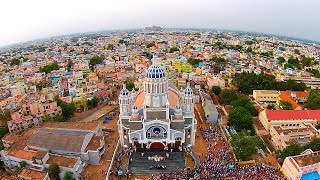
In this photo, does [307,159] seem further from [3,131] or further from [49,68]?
[49,68]

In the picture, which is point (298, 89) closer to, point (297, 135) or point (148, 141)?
point (297, 135)

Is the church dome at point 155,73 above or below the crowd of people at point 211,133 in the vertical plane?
above

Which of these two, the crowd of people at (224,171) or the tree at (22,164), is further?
the tree at (22,164)

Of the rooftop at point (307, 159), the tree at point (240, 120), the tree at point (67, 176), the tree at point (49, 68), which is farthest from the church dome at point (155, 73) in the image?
the tree at point (49, 68)

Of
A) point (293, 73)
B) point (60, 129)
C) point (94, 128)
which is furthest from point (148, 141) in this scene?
point (293, 73)

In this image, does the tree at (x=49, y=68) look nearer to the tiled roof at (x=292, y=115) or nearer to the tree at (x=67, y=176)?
the tree at (x=67, y=176)

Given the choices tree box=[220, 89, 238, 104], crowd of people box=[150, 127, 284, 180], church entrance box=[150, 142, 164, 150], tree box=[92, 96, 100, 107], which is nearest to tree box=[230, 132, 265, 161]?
crowd of people box=[150, 127, 284, 180]

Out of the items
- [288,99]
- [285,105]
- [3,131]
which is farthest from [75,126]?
[288,99]
